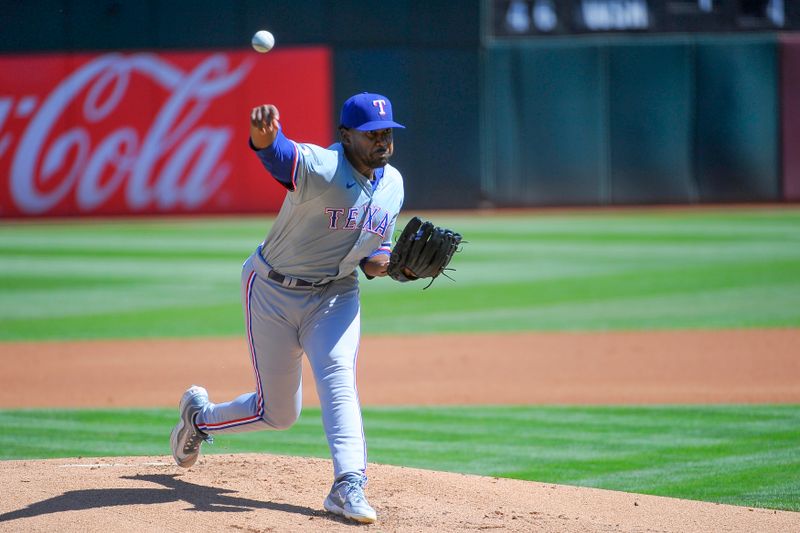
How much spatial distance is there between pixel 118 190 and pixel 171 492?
17425 mm

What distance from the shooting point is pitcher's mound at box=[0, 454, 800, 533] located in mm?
4488

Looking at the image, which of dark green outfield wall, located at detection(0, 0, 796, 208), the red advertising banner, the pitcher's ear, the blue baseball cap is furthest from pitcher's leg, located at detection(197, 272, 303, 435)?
dark green outfield wall, located at detection(0, 0, 796, 208)

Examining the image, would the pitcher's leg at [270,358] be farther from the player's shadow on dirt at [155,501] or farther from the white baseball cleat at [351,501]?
the white baseball cleat at [351,501]

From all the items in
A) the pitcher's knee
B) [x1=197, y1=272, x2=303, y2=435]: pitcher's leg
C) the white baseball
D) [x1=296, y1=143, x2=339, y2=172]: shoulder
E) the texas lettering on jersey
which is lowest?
the pitcher's knee

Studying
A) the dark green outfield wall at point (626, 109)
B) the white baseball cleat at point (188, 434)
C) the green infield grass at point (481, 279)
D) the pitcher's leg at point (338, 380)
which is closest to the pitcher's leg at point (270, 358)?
the pitcher's leg at point (338, 380)

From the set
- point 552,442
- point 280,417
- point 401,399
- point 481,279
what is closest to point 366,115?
point 280,417

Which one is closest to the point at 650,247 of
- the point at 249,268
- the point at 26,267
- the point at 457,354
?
the point at 457,354

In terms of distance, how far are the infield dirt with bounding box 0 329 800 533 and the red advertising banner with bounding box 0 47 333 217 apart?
37.5 ft

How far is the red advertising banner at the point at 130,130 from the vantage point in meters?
21.5

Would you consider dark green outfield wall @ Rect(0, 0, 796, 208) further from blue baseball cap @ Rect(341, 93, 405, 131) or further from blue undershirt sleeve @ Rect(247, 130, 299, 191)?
blue undershirt sleeve @ Rect(247, 130, 299, 191)

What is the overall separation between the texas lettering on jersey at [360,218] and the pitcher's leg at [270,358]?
42 cm

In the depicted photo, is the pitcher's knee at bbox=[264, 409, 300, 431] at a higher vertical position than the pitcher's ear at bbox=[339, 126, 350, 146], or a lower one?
lower

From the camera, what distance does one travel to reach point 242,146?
21828mm

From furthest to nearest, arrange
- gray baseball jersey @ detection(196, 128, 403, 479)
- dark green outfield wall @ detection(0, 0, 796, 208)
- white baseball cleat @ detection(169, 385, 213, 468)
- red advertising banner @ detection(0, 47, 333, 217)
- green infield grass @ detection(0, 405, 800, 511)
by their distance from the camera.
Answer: dark green outfield wall @ detection(0, 0, 796, 208) < red advertising banner @ detection(0, 47, 333, 217) < green infield grass @ detection(0, 405, 800, 511) < white baseball cleat @ detection(169, 385, 213, 468) < gray baseball jersey @ detection(196, 128, 403, 479)
